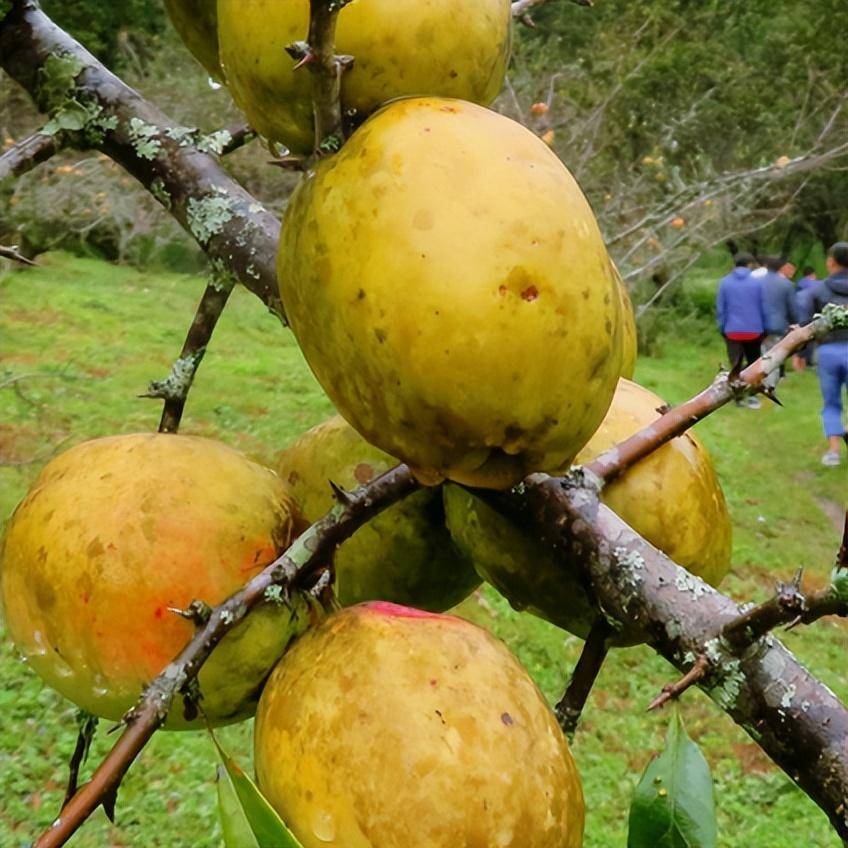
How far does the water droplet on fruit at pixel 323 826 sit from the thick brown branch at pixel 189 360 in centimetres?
48

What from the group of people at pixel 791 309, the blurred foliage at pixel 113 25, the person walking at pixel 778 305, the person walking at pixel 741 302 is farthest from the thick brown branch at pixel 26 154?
the blurred foliage at pixel 113 25

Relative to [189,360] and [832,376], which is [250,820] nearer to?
[189,360]

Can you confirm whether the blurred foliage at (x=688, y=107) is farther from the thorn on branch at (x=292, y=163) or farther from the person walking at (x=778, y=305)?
the thorn on branch at (x=292, y=163)

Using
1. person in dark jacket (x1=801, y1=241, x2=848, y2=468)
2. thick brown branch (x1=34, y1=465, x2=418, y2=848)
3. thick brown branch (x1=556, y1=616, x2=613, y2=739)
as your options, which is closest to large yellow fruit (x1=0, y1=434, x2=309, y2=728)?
thick brown branch (x1=34, y1=465, x2=418, y2=848)

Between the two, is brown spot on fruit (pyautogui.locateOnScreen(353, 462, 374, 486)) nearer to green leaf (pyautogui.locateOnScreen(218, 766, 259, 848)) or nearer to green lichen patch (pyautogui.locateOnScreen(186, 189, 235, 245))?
green lichen patch (pyautogui.locateOnScreen(186, 189, 235, 245))

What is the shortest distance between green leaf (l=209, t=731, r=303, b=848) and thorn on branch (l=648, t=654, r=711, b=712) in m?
0.28

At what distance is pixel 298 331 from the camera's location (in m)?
0.86

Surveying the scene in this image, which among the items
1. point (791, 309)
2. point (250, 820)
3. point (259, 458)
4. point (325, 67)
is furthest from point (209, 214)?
point (791, 309)

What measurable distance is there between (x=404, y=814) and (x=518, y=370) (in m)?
0.36

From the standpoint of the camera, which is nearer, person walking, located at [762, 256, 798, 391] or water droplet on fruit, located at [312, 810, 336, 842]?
water droplet on fruit, located at [312, 810, 336, 842]

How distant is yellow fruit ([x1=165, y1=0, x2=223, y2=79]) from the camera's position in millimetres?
1115

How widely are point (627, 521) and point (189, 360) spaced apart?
1.74 feet

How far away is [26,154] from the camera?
3.51 feet

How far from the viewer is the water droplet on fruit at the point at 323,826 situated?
0.82 meters
